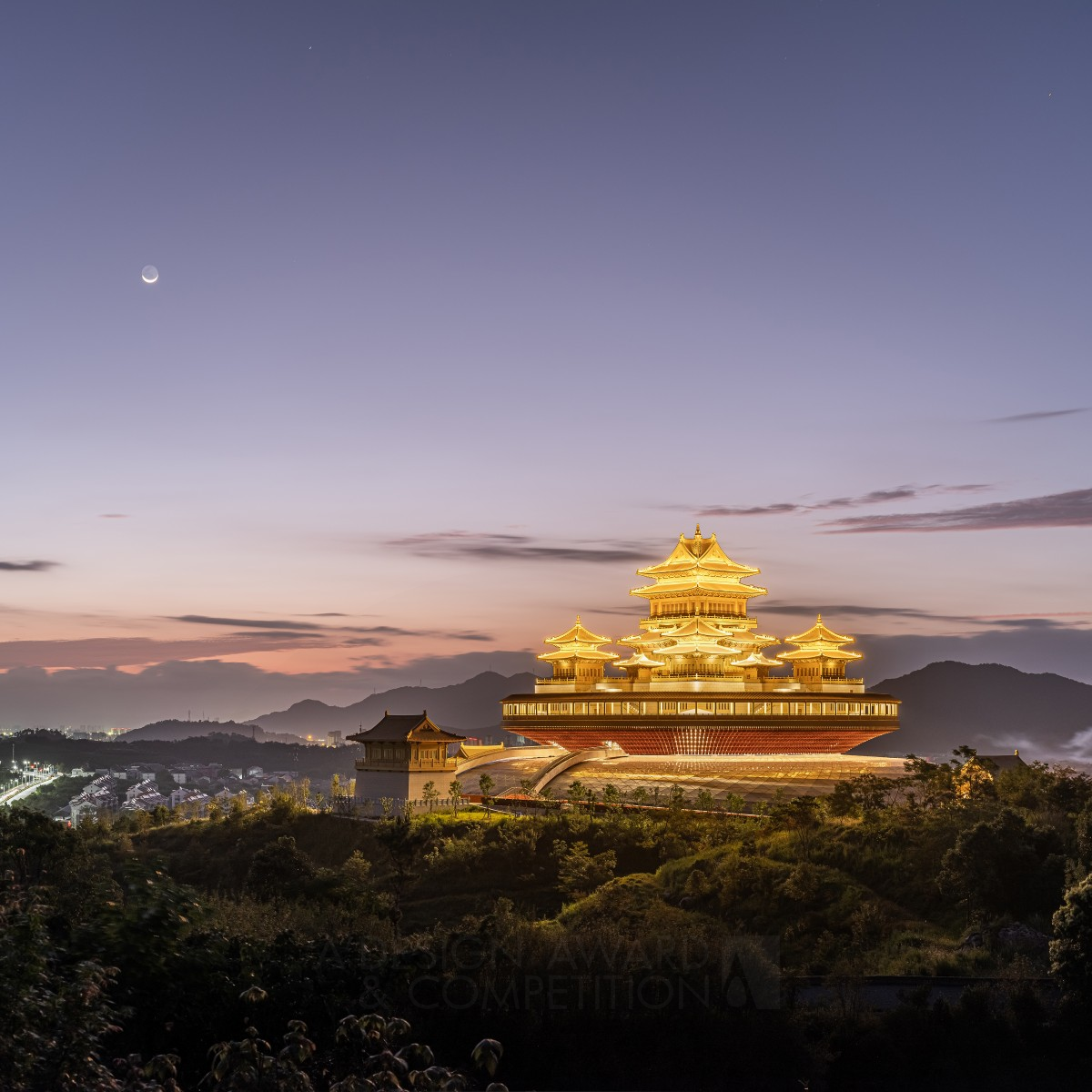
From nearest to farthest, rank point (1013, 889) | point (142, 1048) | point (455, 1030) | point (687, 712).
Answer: point (142, 1048) → point (455, 1030) → point (1013, 889) → point (687, 712)

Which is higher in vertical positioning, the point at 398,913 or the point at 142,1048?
the point at 142,1048

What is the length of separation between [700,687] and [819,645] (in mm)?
7539

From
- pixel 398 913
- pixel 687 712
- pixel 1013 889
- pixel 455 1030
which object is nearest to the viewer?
pixel 455 1030

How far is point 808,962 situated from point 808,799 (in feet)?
50.6

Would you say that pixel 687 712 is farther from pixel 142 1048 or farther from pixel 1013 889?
pixel 142 1048

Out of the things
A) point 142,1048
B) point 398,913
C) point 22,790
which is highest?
point 142,1048

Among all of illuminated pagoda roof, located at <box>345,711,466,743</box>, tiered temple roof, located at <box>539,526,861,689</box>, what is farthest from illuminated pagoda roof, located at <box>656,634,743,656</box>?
illuminated pagoda roof, located at <box>345,711,466,743</box>

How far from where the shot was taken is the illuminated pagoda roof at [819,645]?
208 ft

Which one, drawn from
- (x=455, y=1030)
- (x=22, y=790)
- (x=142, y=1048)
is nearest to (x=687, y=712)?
(x=455, y=1030)

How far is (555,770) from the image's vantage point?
2377 inches

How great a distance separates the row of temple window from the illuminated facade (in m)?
0.05

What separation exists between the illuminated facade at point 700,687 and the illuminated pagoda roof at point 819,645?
5 cm

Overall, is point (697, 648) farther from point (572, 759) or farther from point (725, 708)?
point (572, 759)

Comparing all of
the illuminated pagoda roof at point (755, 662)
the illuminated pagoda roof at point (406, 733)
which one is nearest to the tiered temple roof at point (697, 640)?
the illuminated pagoda roof at point (755, 662)
